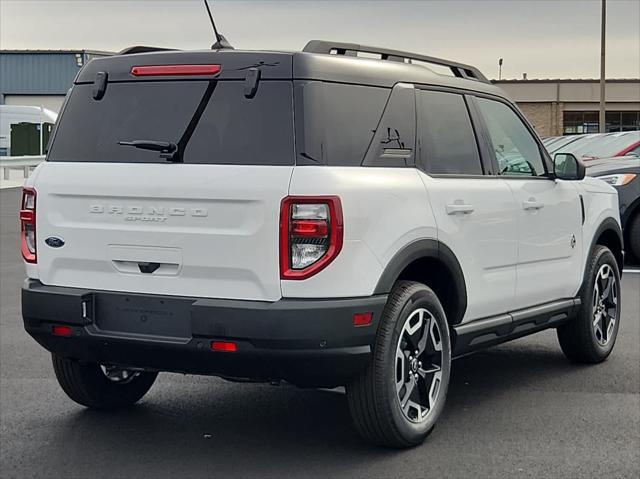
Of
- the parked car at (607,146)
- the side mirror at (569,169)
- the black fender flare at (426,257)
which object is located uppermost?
the parked car at (607,146)

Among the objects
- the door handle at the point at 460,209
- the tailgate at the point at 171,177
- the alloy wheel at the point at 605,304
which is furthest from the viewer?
the alloy wheel at the point at 605,304

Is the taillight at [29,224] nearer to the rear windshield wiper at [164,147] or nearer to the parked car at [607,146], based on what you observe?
the rear windshield wiper at [164,147]

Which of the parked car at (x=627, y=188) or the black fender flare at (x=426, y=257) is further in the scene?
the parked car at (x=627, y=188)

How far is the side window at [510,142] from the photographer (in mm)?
6281

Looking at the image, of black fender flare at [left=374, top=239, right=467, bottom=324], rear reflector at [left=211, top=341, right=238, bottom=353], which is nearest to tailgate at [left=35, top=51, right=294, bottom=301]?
rear reflector at [left=211, top=341, right=238, bottom=353]

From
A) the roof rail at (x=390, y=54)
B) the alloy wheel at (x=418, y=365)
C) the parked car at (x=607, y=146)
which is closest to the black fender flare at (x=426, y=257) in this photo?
the alloy wheel at (x=418, y=365)

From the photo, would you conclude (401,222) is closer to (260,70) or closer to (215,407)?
(260,70)

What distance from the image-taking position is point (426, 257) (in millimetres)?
5316

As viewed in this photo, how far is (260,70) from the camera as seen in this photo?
4.94 meters

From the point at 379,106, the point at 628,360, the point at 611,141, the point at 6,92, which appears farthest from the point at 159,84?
the point at 6,92

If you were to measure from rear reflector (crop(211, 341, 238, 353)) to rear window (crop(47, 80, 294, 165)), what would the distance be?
82cm

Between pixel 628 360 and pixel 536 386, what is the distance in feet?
3.55

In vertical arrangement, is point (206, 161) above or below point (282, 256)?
above

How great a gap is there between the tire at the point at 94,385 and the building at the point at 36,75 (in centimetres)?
5863
